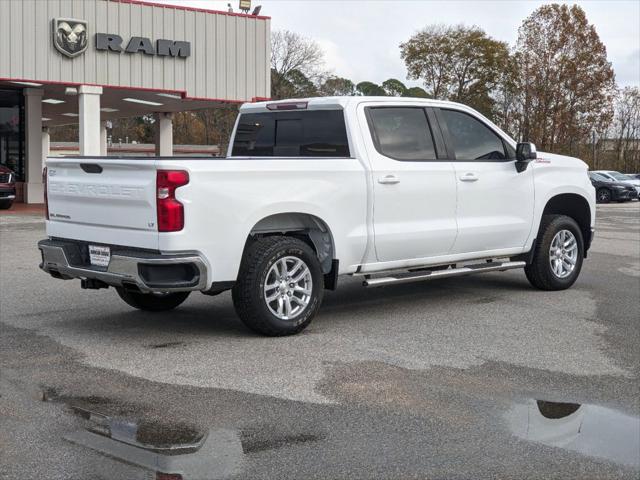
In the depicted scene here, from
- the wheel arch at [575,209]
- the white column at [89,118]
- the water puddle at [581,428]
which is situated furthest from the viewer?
the white column at [89,118]

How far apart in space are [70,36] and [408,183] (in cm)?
2038

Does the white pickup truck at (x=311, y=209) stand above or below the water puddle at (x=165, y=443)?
above

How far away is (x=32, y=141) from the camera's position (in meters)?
29.9

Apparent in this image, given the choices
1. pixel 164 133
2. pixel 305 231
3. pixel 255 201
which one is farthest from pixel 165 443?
pixel 164 133

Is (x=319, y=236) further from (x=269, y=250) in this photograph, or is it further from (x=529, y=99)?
(x=529, y=99)

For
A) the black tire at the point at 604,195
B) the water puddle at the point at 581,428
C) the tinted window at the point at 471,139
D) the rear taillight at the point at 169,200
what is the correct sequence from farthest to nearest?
1. the black tire at the point at 604,195
2. the tinted window at the point at 471,139
3. the rear taillight at the point at 169,200
4. the water puddle at the point at 581,428

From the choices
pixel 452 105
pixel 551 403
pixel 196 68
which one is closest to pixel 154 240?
pixel 551 403

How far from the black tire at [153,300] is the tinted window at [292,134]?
1608 millimetres

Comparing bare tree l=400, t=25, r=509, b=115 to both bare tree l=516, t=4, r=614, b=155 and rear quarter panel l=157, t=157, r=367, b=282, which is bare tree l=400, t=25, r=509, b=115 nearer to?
bare tree l=516, t=4, r=614, b=155

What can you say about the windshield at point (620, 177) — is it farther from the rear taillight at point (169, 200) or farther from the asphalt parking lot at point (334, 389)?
the rear taillight at point (169, 200)

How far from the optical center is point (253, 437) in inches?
188

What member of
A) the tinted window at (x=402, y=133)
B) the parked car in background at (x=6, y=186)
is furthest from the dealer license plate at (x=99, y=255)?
the parked car in background at (x=6, y=186)

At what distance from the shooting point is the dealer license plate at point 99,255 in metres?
7.08

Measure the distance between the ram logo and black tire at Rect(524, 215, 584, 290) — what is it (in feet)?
64.8
